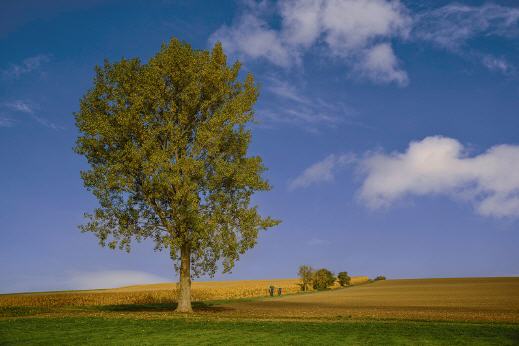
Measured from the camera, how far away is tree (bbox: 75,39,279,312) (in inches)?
1555

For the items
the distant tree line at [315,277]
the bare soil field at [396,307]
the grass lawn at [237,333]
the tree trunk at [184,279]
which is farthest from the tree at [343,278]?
the grass lawn at [237,333]

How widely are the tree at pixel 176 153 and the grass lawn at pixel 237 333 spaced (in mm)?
11097

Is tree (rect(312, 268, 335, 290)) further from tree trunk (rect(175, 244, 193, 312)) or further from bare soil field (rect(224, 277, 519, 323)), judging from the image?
tree trunk (rect(175, 244, 193, 312))

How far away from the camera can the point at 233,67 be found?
1758 inches

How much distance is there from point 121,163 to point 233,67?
1335cm

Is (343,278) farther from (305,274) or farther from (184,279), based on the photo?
(184,279)

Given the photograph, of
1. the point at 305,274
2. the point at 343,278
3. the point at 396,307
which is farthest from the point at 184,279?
the point at 343,278

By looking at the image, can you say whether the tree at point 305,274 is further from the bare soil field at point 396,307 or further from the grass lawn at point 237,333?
the grass lawn at point 237,333

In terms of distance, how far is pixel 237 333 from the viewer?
24.5 m

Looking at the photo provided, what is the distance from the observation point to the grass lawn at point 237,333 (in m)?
22.0

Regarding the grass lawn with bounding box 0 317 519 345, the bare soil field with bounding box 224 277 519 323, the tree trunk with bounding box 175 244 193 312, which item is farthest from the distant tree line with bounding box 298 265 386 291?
the grass lawn with bounding box 0 317 519 345

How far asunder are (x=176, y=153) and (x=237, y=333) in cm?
1972

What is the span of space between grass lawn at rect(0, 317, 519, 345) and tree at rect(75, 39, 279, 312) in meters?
11.1

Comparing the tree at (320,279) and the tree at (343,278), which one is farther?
the tree at (343,278)
